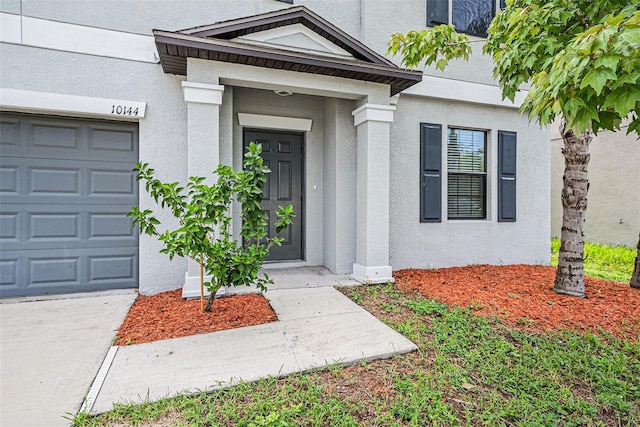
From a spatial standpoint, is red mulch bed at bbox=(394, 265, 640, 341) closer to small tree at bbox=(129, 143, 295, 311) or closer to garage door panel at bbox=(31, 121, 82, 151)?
small tree at bbox=(129, 143, 295, 311)

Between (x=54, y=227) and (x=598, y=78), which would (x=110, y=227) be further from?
(x=598, y=78)

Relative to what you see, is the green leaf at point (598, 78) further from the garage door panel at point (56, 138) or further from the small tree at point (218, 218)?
the garage door panel at point (56, 138)

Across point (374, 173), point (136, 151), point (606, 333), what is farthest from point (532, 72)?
point (136, 151)

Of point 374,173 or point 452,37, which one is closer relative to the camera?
point 452,37

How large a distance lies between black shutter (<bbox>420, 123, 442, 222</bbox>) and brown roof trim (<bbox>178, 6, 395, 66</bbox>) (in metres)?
1.48

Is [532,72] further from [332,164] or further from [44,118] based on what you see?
[44,118]

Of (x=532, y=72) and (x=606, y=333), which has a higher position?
(x=532, y=72)

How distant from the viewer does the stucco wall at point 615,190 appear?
28.4ft

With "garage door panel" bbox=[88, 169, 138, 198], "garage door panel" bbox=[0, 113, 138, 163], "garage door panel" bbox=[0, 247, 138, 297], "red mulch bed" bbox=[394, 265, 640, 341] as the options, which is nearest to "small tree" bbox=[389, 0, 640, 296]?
"red mulch bed" bbox=[394, 265, 640, 341]

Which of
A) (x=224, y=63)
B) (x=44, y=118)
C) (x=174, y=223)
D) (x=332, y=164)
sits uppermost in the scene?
(x=224, y=63)

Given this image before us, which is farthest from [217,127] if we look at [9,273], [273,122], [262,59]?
[9,273]

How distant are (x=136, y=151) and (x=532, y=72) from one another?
4.66 m

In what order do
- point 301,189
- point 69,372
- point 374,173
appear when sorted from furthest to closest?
point 301,189, point 374,173, point 69,372

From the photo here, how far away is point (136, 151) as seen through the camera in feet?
14.6
